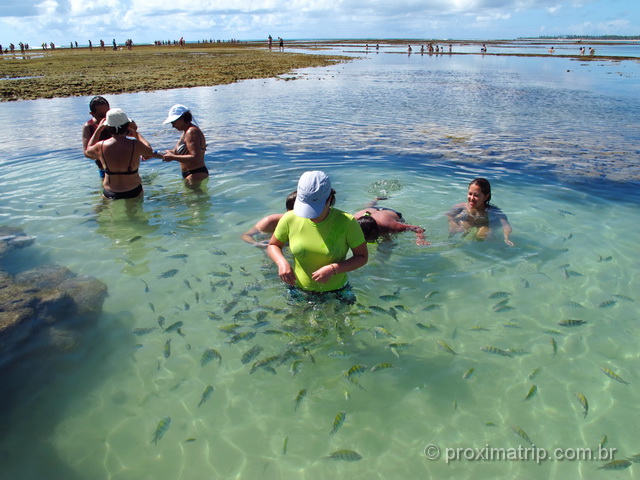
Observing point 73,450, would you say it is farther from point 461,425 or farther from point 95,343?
point 461,425

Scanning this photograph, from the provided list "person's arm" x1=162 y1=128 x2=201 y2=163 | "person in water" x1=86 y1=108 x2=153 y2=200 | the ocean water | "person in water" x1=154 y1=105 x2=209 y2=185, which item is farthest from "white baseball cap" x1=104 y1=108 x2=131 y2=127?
the ocean water

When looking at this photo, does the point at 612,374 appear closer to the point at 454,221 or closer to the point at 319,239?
the point at 319,239

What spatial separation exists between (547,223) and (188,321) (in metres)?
7.30

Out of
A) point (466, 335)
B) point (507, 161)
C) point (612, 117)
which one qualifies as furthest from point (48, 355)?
point (612, 117)

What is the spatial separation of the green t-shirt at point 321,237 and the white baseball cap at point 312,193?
12.3 inches

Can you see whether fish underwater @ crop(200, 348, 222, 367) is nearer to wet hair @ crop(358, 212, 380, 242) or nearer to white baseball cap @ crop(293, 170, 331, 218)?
white baseball cap @ crop(293, 170, 331, 218)

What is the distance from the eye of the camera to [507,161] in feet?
42.0

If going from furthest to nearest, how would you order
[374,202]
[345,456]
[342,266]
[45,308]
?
[374,202] < [45,308] < [342,266] < [345,456]

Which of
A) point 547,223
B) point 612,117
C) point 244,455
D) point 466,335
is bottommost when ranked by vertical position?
point 244,455

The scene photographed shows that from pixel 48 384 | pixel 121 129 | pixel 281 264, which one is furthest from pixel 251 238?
pixel 48 384

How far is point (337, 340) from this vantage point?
5125 mm

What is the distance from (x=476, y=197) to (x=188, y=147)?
6.26m

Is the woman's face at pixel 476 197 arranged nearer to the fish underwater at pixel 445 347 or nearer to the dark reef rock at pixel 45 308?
the fish underwater at pixel 445 347

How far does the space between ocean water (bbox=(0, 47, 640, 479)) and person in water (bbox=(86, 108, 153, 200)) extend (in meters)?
0.60
